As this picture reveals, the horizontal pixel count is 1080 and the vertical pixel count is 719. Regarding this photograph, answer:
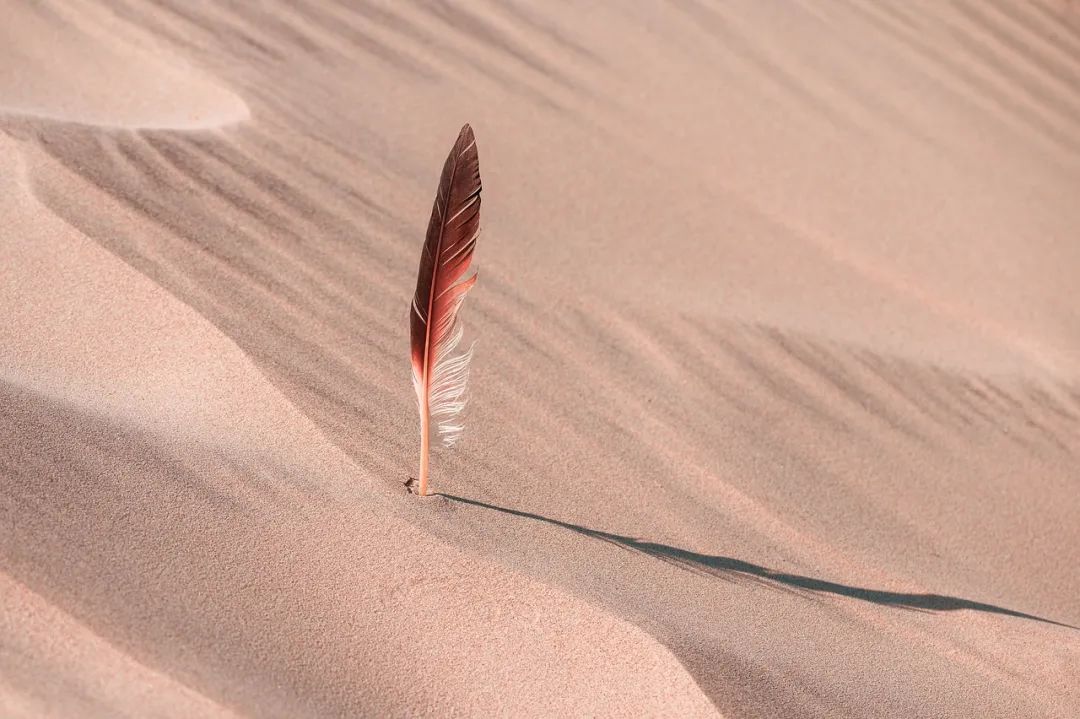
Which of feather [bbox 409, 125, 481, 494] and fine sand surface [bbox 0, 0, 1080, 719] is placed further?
feather [bbox 409, 125, 481, 494]

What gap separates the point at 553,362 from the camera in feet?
12.9

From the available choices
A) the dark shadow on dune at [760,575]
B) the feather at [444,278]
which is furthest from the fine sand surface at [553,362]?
the feather at [444,278]

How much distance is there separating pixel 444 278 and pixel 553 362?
4.47ft

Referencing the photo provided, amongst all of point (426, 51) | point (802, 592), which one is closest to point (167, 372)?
point (802, 592)

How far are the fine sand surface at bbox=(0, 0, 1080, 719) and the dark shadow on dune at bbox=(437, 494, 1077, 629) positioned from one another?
19mm

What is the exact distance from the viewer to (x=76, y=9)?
5.38 meters

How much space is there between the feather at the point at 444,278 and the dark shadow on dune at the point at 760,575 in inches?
11.3

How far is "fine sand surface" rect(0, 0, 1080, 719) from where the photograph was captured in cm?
231

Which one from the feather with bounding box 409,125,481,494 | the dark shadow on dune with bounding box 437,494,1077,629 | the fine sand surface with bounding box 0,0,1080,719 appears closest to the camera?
the fine sand surface with bounding box 0,0,1080,719

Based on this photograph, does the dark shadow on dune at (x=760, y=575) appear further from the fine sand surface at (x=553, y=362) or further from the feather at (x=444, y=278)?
the feather at (x=444, y=278)

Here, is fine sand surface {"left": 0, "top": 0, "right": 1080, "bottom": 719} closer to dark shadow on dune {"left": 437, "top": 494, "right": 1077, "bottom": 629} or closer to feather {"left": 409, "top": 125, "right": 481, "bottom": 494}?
dark shadow on dune {"left": 437, "top": 494, "right": 1077, "bottom": 629}

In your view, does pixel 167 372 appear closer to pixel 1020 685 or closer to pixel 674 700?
pixel 674 700

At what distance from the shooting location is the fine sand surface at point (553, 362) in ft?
7.59

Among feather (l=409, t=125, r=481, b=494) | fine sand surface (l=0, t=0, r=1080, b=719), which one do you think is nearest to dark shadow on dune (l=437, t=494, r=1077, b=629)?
fine sand surface (l=0, t=0, r=1080, b=719)
